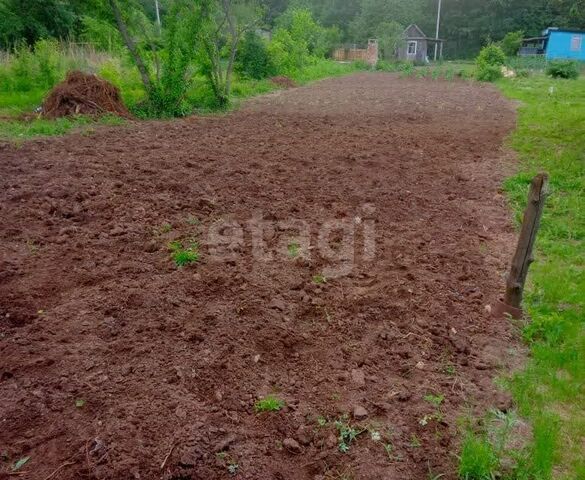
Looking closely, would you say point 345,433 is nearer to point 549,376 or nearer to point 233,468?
point 233,468

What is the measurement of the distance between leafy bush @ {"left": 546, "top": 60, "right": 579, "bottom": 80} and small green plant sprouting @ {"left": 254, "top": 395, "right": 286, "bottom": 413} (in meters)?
26.6

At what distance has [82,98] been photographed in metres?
10.7

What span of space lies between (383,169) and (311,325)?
423 centimetres

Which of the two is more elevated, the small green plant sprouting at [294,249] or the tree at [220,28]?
the tree at [220,28]

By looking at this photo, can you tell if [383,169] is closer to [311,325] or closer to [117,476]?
[311,325]

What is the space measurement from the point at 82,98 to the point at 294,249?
858 cm

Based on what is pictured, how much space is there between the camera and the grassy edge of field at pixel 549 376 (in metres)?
2.31

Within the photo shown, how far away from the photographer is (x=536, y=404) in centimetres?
273

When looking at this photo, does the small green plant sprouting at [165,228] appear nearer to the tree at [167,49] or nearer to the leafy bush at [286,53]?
the tree at [167,49]

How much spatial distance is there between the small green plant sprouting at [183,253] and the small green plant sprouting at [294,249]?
86 centimetres

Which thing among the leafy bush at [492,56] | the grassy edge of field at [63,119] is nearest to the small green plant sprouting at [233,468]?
the grassy edge of field at [63,119]

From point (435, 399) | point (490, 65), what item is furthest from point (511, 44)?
point (435, 399)

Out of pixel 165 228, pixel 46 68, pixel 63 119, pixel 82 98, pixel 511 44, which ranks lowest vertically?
pixel 165 228

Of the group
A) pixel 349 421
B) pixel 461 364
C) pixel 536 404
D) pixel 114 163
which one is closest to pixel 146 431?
pixel 349 421
